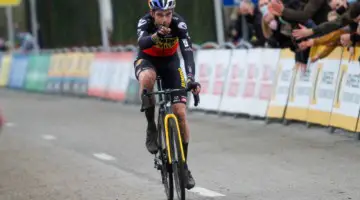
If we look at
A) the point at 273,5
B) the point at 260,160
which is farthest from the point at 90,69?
the point at 260,160

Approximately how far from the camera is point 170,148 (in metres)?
7.92

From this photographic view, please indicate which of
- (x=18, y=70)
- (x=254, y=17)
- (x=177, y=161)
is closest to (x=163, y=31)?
(x=177, y=161)

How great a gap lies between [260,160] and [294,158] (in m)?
0.46

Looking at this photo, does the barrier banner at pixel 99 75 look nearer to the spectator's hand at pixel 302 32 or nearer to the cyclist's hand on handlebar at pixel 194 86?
the spectator's hand at pixel 302 32

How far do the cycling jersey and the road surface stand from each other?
1428mm

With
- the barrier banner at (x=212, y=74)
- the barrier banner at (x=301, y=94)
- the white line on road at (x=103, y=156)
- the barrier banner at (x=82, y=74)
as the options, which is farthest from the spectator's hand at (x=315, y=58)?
the barrier banner at (x=82, y=74)

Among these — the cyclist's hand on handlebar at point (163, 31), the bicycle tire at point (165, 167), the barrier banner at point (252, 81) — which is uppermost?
the cyclist's hand on handlebar at point (163, 31)

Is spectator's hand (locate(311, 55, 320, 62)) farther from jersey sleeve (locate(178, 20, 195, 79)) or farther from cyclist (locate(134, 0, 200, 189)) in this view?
jersey sleeve (locate(178, 20, 195, 79))

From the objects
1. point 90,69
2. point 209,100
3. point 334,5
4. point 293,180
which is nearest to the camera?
point 293,180

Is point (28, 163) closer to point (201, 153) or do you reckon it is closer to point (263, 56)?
point (201, 153)

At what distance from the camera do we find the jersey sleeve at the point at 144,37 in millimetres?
8188

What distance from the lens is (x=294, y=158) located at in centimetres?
1142

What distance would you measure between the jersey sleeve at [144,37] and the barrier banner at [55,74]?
19.3m

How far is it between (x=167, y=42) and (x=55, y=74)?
2012cm
